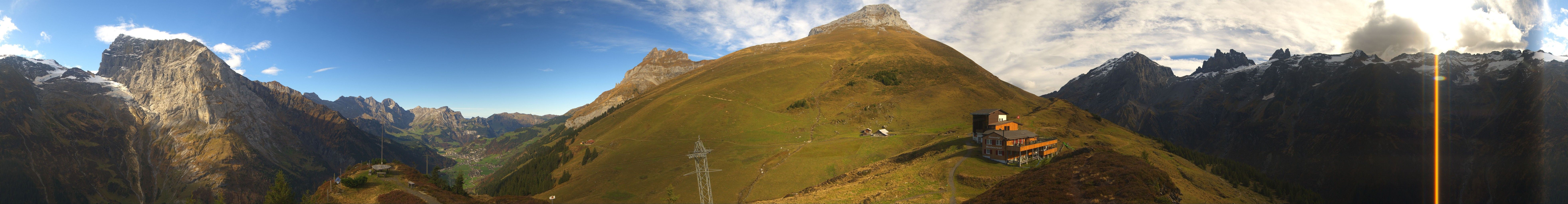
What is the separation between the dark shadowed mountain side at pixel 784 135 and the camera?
303 feet

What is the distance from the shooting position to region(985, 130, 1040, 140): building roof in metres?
69.9

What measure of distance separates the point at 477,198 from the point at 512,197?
6.50m

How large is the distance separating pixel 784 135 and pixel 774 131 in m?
5.23

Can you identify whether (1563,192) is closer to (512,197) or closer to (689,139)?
(689,139)

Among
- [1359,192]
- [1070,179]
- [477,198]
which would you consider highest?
[1070,179]

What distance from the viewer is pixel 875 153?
321 ft

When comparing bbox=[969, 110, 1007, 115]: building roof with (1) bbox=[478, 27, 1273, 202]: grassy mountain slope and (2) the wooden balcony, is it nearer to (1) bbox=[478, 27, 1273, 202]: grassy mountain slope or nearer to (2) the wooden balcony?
(1) bbox=[478, 27, 1273, 202]: grassy mountain slope

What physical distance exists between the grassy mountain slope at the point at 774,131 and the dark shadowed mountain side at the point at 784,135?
402 millimetres

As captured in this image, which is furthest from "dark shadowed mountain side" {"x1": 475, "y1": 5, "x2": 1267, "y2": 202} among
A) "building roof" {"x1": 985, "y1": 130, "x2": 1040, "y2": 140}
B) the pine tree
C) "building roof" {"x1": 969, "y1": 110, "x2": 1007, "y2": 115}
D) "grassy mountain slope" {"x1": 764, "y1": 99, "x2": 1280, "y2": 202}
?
the pine tree

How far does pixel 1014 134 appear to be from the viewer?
71.4 meters

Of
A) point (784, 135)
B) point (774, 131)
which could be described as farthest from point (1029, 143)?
point (774, 131)

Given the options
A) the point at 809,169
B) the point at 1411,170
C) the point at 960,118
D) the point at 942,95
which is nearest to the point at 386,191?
the point at 809,169

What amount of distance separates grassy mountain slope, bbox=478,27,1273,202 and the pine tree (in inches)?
1733

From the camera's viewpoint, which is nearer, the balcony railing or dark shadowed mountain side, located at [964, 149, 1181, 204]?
dark shadowed mountain side, located at [964, 149, 1181, 204]
